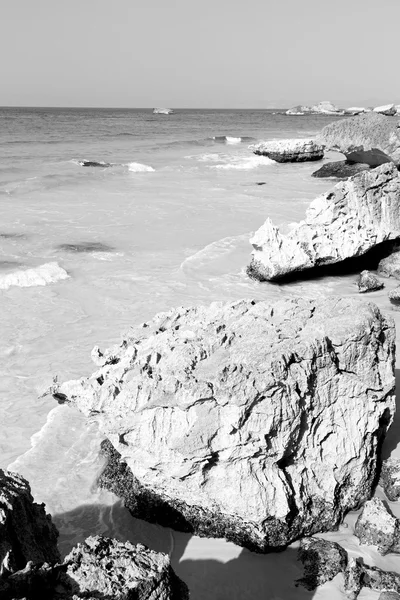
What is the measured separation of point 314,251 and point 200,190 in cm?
1271

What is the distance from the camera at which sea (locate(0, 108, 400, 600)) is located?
5148mm

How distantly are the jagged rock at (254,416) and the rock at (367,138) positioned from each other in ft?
55.6

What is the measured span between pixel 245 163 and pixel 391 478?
2986 cm

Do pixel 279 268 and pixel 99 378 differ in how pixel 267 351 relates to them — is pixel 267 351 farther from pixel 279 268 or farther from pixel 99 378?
pixel 279 268

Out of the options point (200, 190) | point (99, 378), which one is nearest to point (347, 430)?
point (99, 378)

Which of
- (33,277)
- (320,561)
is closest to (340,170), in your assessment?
(33,277)

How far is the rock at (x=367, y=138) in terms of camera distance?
21.8 metres

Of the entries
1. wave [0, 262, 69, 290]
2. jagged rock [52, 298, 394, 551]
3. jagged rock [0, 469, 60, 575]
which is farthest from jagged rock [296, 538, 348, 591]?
wave [0, 262, 69, 290]

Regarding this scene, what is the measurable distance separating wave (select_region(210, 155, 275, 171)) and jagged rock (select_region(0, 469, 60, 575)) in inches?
1116

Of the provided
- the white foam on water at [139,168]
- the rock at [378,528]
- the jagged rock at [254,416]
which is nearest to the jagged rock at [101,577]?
the jagged rock at [254,416]

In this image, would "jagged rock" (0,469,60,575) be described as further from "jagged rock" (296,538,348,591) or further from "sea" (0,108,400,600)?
"jagged rock" (296,538,348,591)

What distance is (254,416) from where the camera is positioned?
5027 mm

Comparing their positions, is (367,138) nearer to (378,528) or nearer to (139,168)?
(139,168)

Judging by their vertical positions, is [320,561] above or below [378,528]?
below
